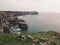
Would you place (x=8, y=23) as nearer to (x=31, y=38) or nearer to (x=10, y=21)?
(x=10, y=21)

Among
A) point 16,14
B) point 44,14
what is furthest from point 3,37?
point 44,14

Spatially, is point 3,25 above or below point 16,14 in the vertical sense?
below

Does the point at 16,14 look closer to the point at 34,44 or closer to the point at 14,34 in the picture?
the point at 14,34

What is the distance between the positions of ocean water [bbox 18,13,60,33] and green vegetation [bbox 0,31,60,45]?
6cm

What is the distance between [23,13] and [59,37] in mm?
503

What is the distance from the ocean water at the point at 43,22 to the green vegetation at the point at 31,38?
58 mm

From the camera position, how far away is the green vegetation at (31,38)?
1855 millimetres

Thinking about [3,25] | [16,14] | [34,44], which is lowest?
[34,44]

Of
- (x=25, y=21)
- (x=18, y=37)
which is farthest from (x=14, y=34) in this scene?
(x=25, y=21)

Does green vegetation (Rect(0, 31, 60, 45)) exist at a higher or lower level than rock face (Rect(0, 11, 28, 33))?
lower

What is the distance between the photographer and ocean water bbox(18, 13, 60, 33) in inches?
74.6

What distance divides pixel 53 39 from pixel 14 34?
0.45 metres

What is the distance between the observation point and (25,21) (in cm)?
192

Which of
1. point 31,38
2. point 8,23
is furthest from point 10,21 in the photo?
point 31,38
